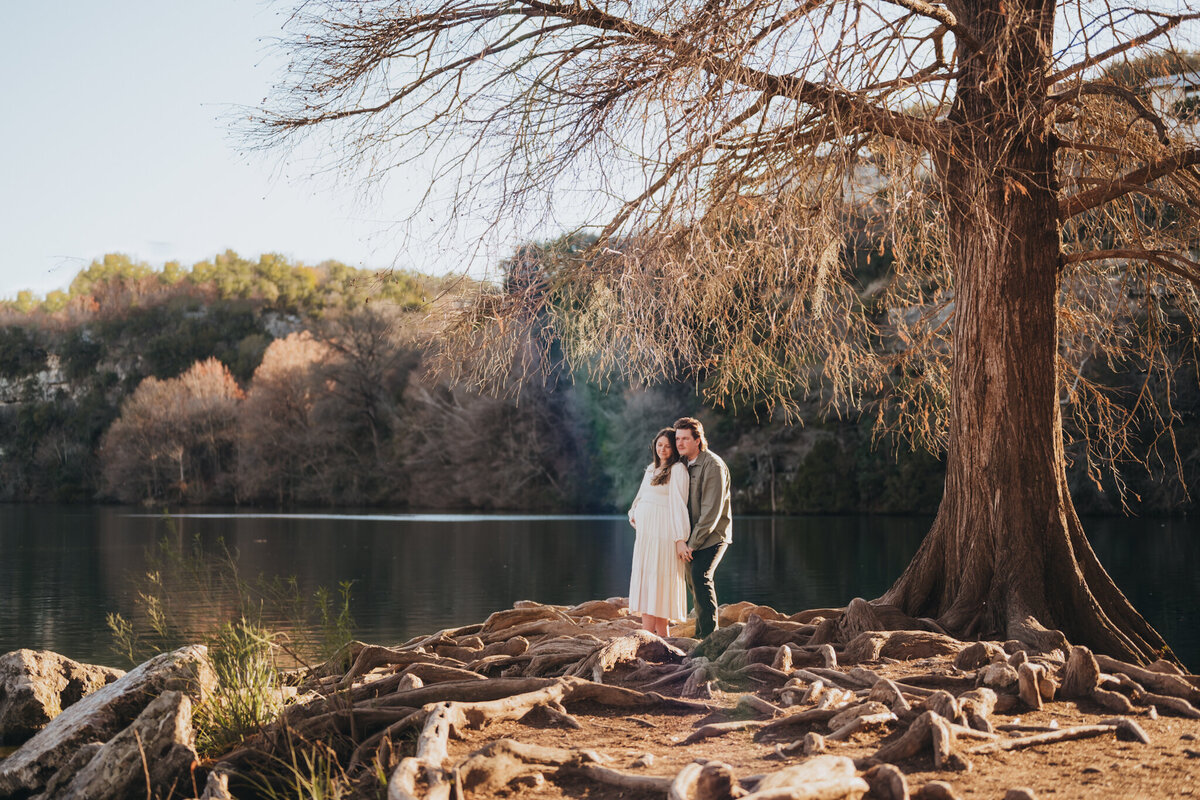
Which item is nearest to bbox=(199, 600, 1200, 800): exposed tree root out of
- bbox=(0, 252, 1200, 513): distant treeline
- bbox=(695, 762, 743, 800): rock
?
bbox=(695, 762, 743, 800): rock

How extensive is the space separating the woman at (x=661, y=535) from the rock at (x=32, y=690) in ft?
12.7

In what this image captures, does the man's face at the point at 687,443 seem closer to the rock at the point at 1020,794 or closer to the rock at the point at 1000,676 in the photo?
the rock at the point at 1000,676

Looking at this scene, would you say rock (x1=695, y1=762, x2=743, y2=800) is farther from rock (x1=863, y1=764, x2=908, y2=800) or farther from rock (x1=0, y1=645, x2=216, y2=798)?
rock (x1=0, y1=645, x2=216, y2=798)

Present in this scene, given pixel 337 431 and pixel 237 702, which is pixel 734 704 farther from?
pixel 337 431

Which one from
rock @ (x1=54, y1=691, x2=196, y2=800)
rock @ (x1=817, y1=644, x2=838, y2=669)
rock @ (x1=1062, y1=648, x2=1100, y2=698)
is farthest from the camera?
rock @ (x1=817, y1=644, x2=838, y2=669)

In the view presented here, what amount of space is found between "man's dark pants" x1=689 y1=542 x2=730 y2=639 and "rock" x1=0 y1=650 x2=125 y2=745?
414 centimetres

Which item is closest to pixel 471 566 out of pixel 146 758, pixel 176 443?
pixel 146 758

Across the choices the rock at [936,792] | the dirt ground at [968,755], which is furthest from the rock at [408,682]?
the rock at [936,792]

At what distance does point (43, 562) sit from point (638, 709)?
67.9ft

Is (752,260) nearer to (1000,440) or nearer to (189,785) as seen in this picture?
(1000,440)

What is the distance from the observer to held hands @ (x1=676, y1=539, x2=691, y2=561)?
7.37m

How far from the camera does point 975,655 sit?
6113 mm

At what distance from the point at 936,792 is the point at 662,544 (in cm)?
409

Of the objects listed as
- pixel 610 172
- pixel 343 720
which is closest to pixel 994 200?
pixel 610 172
